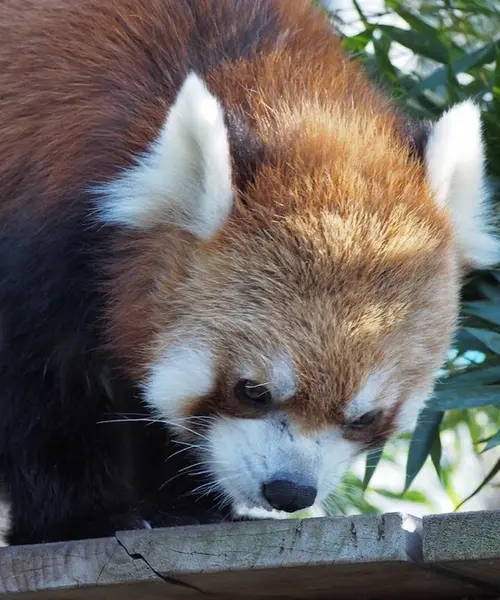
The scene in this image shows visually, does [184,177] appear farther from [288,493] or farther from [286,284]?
[288,493]

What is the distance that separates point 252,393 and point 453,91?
60.3 inches

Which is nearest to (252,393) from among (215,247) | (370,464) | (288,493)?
(288,493)

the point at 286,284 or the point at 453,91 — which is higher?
the point at 453,91

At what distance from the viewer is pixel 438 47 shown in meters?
3.85

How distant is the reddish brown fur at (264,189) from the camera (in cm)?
275

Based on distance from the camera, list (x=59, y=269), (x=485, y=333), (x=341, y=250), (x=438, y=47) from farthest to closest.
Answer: (x=438, y=47) < (x=485, y=333) < (x=59, y=269) < (x=341, y=250)

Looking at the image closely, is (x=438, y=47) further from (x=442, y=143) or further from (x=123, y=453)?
(x=123, y=453)

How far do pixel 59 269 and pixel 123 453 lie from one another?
78 cm

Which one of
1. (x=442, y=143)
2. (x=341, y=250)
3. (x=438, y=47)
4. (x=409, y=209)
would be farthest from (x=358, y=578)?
(x=438, y=47)

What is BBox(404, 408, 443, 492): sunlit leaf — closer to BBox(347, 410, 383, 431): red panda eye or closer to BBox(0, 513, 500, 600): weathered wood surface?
BBox(347, 410, 383, 431): red panda eye

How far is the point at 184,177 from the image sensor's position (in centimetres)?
281

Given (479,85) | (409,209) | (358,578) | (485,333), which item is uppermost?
(479,85)

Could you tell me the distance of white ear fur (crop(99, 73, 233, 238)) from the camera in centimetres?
269

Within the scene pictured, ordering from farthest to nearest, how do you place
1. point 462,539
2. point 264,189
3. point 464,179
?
point 464,179 < point 264,189 < point 462,539
